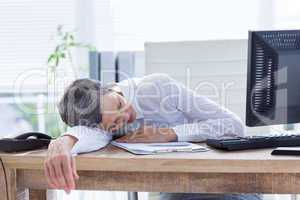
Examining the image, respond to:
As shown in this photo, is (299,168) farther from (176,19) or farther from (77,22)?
(77,22)

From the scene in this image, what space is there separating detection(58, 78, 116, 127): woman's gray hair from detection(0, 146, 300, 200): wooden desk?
0.78 ft

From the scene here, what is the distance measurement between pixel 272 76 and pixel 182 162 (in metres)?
0.36

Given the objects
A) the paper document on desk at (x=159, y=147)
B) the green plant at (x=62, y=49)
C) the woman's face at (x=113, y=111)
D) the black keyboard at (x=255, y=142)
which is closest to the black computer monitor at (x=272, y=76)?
the black keyboard at (x=255, y=142)

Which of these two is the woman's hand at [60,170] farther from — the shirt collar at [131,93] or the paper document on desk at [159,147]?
the shirt collar at [131,93]

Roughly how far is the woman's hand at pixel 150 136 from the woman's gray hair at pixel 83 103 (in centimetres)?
12

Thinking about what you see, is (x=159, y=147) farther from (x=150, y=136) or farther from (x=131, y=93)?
(x=131, y=93)

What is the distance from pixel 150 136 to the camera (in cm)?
146

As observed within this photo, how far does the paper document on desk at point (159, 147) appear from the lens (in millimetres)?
1269

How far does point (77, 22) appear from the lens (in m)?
3.17

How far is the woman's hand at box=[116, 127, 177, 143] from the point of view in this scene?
1.45 metres

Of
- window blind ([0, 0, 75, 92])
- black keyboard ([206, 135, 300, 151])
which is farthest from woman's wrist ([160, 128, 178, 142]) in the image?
window blind ([0, 0, 75, 92])

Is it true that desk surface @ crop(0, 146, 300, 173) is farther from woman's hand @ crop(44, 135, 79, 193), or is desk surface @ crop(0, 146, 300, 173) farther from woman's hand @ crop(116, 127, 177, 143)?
woman's hand @ crop(116, 127, 177, 143)

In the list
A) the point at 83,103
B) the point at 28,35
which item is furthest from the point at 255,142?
the point at 28,35

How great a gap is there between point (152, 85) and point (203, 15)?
1449 mm
